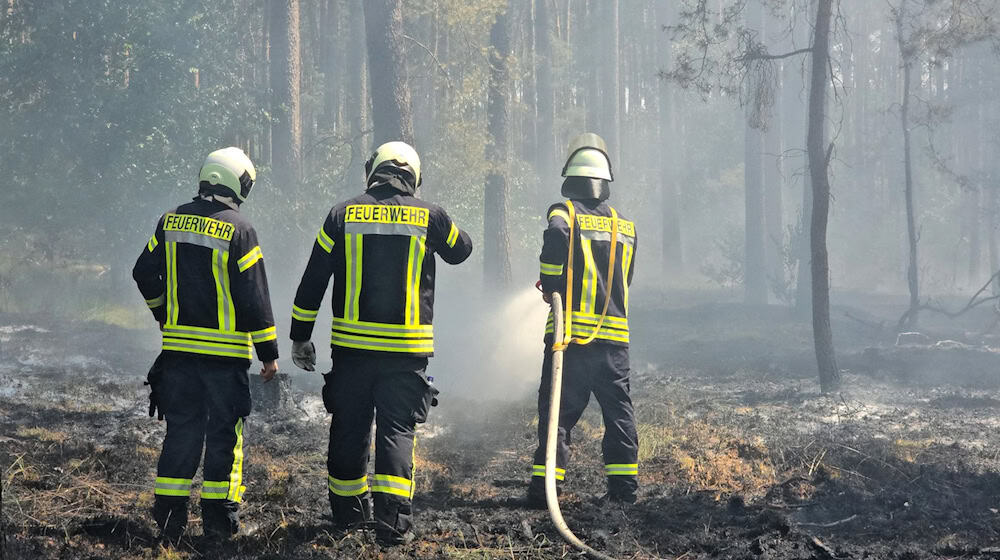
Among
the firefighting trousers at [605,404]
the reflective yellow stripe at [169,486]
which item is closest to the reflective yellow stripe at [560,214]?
the firefighting trousers at [605,404]

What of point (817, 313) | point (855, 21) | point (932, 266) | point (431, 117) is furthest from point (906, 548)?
point (855, 21)

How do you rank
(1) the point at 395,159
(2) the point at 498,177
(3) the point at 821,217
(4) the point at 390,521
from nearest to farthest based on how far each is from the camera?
1. (4) the point at 390,521
2. (1) the point at 395,159
3. (3) the point at 821,217
4. (2) the point at 498,177

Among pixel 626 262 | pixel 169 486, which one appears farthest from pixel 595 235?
pixel 169 486

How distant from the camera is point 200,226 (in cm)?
479

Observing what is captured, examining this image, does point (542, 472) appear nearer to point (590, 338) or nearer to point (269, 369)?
point (590, 338)

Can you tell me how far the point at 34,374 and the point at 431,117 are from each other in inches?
706

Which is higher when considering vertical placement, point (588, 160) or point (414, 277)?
point (588, 160)

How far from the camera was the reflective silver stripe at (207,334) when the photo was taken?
15.6ft

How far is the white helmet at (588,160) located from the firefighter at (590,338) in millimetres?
92

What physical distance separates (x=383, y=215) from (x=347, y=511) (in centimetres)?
161

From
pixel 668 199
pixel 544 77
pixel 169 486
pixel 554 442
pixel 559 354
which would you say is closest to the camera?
pixel 169 486

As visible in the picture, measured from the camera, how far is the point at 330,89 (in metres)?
30.9

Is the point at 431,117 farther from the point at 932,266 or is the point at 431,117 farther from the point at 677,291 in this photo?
the point at 932,266

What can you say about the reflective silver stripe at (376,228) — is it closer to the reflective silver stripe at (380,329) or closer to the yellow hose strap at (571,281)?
the reflective silver stripe at (380,329)
